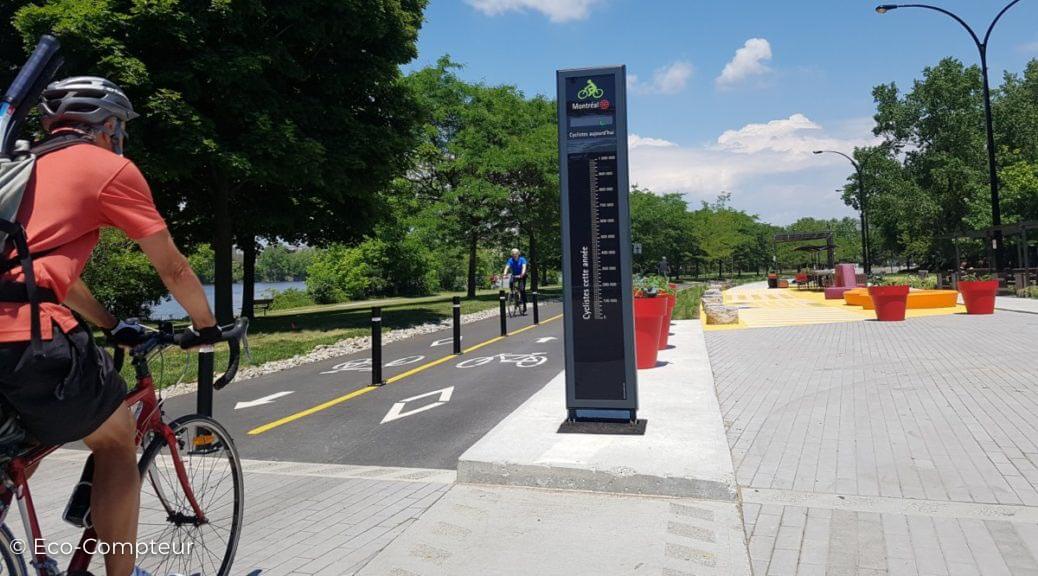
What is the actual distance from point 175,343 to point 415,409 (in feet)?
16.0

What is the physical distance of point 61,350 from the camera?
2.01m

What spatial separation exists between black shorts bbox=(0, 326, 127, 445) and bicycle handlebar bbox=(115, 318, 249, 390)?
1.01 feet

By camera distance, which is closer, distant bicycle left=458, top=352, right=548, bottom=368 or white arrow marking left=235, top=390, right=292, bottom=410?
white arrow marking left=235, top=390, right=292, bottom=410

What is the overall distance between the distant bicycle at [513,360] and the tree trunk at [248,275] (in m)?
14.0

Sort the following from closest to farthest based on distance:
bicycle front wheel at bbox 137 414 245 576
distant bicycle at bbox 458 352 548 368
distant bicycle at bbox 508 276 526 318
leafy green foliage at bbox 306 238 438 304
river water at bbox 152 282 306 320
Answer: bicycle front wheel at bbox 137 414 245 576, distant bicycle at bbox 458 352 548 368, distant bicycle at bbox 508 276 526 318, river water at bbox 152 282 306 320, leafy green foliage at bbox 306 238 438 304

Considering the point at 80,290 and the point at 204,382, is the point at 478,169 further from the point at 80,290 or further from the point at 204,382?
the point at 80,290

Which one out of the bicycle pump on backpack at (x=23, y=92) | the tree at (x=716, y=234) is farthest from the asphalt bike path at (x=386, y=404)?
the tree at (x=716, y=234)

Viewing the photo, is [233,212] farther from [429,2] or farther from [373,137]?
[429,2]

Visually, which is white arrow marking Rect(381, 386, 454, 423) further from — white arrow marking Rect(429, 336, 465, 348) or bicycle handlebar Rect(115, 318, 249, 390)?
white arrow marking Rect(429, 336, 465, 348)

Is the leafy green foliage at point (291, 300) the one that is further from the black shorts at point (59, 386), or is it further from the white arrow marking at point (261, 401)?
the black shorts at point (59, 386)

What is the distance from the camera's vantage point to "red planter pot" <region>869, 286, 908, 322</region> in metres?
15.1

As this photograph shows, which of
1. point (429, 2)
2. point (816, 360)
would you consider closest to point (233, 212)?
point (429, 2)

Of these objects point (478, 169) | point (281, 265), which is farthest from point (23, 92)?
point (281, 265)

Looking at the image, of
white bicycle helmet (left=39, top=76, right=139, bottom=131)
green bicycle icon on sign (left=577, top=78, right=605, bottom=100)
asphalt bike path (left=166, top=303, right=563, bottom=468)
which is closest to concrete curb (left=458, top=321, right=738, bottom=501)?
asphalt bike path (left=166, top=303, right=563, bottom=468)
